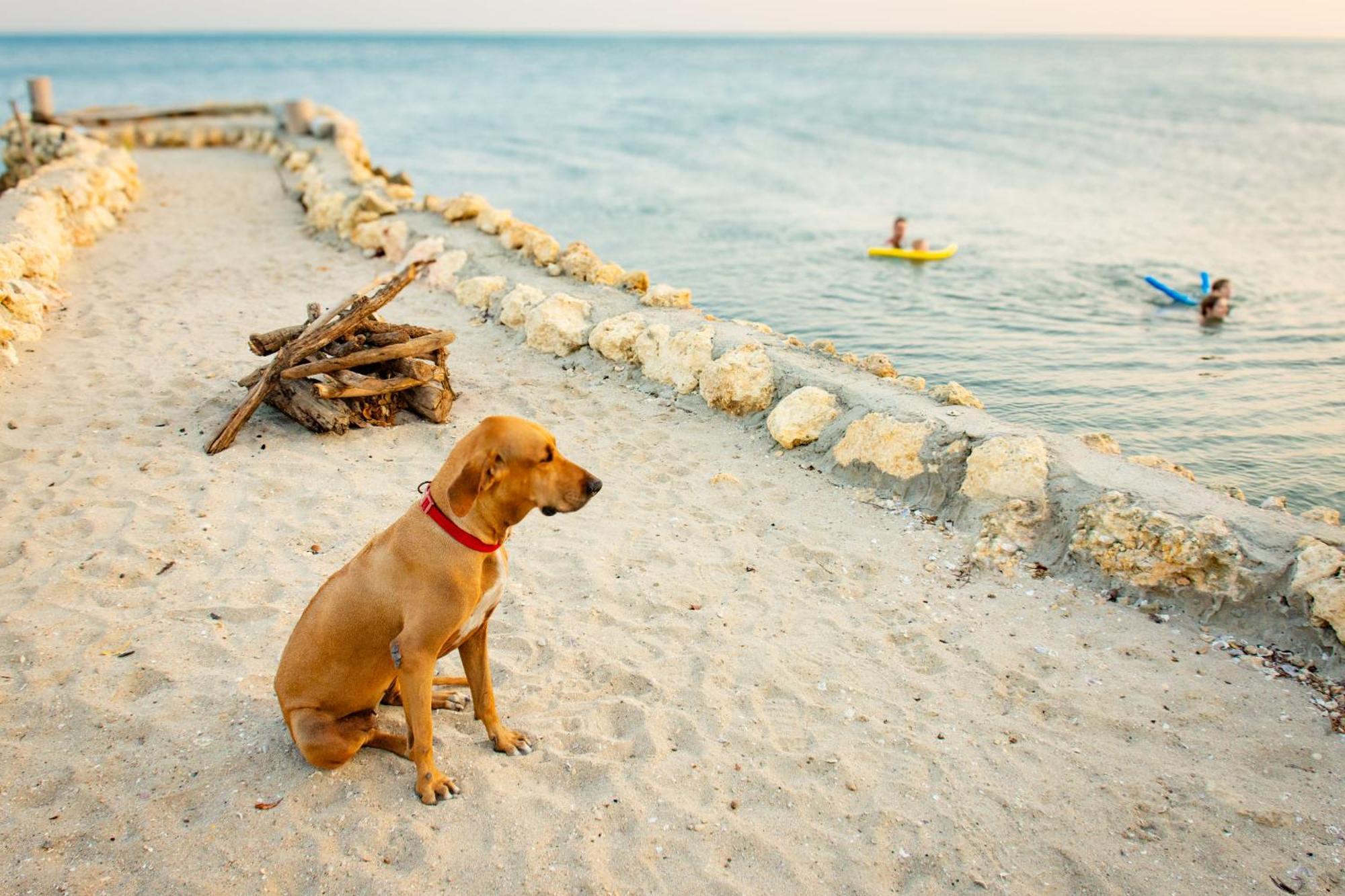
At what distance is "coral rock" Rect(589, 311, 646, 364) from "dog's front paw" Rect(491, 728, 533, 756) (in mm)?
4718

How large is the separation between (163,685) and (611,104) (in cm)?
4364

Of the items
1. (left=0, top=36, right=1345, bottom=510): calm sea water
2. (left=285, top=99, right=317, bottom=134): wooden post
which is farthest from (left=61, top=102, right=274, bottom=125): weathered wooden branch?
(left=285, top=99, right=317, bottom=134): wooden post

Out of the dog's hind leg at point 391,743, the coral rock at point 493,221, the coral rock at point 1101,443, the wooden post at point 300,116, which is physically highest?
the wooden post at point 300,116

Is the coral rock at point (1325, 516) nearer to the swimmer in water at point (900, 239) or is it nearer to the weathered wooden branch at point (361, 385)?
the weathered wooden branch at point (361, 385)

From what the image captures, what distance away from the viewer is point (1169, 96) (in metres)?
47.5

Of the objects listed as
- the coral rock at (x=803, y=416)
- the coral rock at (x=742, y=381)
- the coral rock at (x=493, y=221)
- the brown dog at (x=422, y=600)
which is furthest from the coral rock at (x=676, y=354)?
the brown dog at (x=422, y=600)

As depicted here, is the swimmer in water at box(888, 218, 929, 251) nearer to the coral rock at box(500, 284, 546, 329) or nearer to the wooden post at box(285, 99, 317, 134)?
the coral rock at box(500, 284, 546, 329)

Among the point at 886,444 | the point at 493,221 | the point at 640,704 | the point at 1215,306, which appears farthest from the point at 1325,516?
the point at 493,221

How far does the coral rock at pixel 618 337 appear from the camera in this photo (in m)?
8.24

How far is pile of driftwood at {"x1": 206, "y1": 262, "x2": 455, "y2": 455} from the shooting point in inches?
266

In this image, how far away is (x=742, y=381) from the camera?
7.34 meters

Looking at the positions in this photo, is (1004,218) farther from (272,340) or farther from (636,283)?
(272,340)

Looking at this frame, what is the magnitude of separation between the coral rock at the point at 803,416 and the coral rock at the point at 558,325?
7.88ft

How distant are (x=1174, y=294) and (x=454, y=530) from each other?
12267 millimetres
